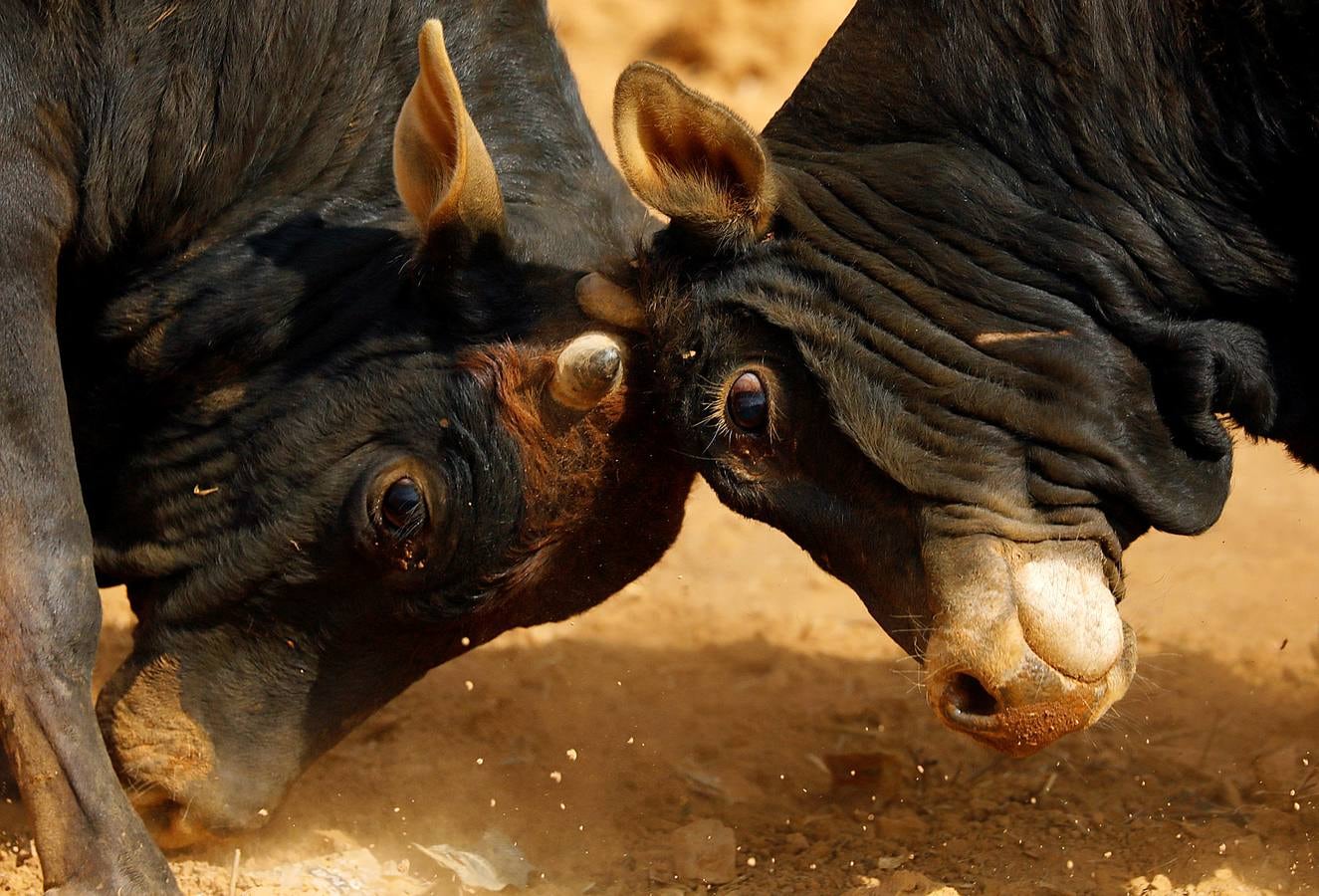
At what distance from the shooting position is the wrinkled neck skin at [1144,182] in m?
3.96

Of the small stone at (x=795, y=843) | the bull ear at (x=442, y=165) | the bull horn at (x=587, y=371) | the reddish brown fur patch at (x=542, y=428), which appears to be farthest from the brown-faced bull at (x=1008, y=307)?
the small stone at (x=795, y=843)

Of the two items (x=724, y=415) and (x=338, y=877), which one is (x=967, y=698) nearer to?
(x=724, y=415)

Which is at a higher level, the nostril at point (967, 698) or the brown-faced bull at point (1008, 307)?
the brown-faced bull at point (1008, 307)

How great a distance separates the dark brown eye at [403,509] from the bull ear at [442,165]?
0.62m

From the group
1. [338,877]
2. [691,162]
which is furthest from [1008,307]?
[338,877]

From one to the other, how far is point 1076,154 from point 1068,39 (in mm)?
266

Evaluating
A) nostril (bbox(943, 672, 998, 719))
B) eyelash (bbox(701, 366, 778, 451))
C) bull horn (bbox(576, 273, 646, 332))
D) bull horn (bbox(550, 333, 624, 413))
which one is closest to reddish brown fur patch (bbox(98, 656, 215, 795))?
bull horn (bbox(550, 333, 624, 413))

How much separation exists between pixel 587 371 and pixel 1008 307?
1008 mm

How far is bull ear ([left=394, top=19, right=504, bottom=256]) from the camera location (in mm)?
4136

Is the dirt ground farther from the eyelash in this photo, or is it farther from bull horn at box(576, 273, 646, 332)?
bull horn at box(576, 273, 646, 332)

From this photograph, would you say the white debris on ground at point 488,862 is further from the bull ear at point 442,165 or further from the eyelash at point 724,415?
the bull ear at point 442,165

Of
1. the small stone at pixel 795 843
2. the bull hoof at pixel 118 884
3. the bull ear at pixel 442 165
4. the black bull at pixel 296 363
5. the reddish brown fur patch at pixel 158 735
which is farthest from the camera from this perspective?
the small stone at pixel 795 843

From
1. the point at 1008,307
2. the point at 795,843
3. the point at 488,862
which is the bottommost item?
the point at 488,862

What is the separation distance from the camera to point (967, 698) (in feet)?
12.7
